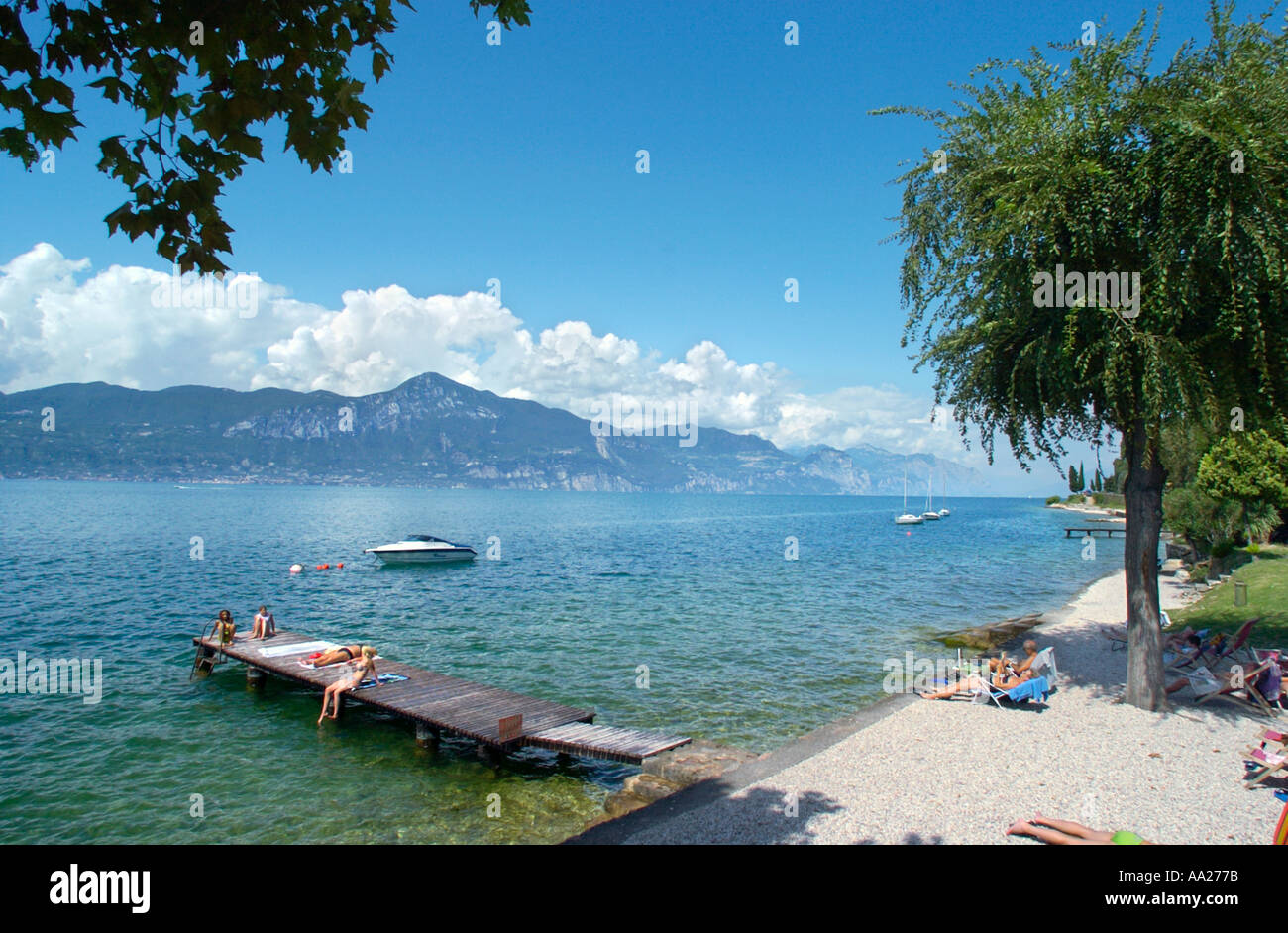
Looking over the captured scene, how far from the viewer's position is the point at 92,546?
2351 inches

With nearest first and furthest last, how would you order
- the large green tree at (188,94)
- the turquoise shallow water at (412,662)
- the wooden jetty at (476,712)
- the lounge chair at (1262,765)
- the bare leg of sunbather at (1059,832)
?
the large green tree at (188,94) → the bare leg of sunbather at (1059,832) → the lounge chair at (1262,765) → the turquoise shallow water at (412,662) → the wooden jetty at (476,712)

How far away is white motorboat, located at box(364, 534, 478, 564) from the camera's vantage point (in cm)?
5634

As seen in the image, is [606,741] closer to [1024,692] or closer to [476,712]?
[476,712]

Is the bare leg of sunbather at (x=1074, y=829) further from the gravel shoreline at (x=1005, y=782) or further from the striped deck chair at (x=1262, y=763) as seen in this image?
the striped deck chair at (x=1262, y=763)

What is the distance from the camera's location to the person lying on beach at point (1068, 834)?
7695 mm

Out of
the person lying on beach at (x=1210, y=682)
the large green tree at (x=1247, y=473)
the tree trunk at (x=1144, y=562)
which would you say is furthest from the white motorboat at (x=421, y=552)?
the person lying on beach at (x=1210, y=682)

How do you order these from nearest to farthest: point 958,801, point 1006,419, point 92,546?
point 958,801 < point 1006,419 < point 92,546

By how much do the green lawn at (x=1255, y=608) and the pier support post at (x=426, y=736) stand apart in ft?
73.3

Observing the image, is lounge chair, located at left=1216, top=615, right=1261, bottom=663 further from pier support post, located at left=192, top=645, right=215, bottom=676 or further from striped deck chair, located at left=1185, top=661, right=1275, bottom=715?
pier support post, located at left=192, top=645, right=215, bottom=676

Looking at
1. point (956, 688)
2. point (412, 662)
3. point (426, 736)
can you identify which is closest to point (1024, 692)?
point (956, 688)

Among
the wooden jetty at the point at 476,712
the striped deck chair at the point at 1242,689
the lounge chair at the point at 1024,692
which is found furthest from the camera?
the lounge chair at the point at 1024,692
